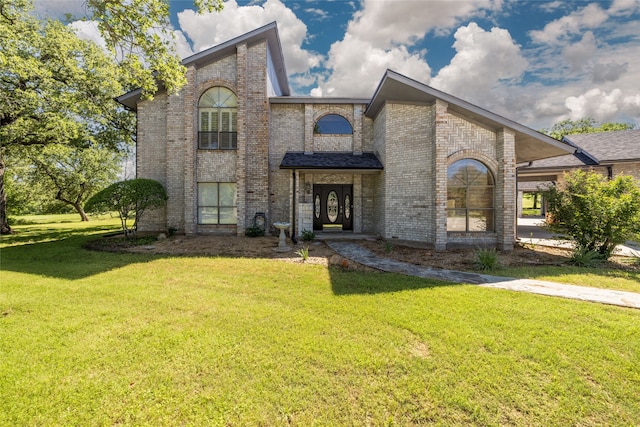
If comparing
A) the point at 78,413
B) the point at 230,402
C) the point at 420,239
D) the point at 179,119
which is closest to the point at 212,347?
the point at 230,402

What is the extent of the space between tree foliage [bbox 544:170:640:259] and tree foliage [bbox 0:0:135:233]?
1919 cm

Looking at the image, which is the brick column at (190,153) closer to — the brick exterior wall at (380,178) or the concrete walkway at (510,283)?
the concrete walkway at (510,283)

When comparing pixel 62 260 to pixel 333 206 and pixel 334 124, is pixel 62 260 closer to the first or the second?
pixel 333 206

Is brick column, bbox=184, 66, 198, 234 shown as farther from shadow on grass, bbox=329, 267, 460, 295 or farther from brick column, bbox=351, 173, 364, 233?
shadow on grass, bbox=329, 267, 460, 295

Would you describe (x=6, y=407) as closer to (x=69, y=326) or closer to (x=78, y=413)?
(x=78, y=413)

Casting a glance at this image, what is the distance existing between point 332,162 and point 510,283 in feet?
25.5

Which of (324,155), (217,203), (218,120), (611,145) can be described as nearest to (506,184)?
(324,155)

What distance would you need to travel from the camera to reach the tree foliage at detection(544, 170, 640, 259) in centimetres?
714

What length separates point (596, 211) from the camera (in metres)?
7.45

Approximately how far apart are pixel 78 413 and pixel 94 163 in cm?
2716

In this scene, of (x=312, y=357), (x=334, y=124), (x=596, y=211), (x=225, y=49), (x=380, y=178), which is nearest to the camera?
(x=312, y=357)

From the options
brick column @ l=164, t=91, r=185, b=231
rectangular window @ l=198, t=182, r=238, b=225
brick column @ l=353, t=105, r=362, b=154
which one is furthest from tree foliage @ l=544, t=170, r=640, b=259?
brick column @ l=164, t=91, r=185, b=231

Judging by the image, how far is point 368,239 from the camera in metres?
10.9

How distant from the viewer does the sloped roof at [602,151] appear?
509 inches
